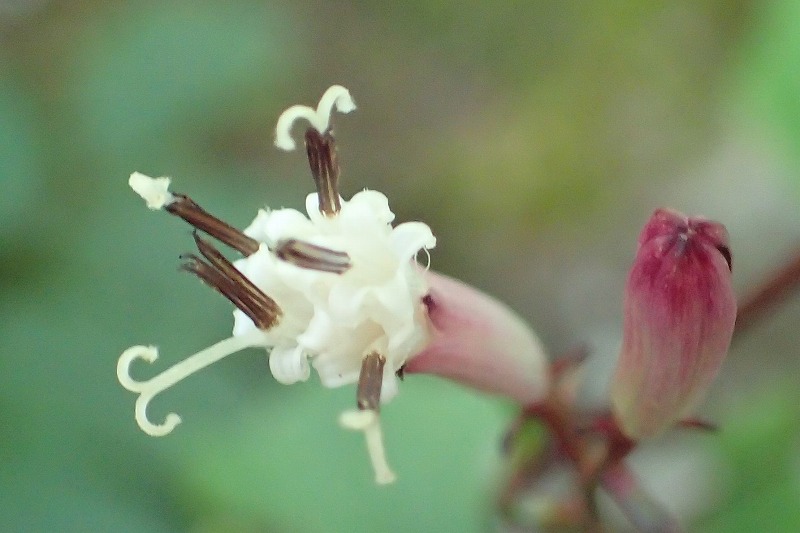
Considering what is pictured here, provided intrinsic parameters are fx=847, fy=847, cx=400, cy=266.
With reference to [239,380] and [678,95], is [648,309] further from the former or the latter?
→ [678,95]

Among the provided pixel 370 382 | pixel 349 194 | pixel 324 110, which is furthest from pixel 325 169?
pixel 349 194

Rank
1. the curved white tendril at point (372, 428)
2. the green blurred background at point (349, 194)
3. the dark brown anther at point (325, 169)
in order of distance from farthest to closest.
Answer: the green blurred background at point (349, 194), the dark brown anther at point (325, 169), the curved white tendril at point (372, 428)

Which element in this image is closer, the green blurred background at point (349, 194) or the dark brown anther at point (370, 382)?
the dark brown anther at point (370, 382)

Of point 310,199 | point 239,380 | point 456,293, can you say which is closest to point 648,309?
point 456,293

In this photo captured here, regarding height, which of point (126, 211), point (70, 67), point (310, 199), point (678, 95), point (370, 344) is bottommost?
point (370, 344)

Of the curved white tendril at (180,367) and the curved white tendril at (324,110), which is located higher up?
the curved white tendril at (324,110)

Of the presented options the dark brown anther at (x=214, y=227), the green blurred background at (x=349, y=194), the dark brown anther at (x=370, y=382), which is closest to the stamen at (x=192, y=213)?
the dark brown anther at (x=214, y=227)

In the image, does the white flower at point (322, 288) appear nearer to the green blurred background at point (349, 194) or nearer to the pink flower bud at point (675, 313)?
the pink flower bud at point (675, 313)
